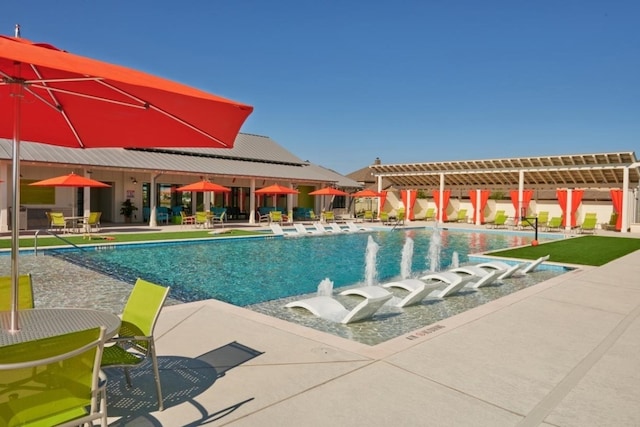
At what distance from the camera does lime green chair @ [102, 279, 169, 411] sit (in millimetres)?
3133

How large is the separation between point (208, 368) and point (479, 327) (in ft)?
10.8

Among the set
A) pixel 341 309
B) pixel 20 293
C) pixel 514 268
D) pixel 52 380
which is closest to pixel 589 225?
pixel 514 268

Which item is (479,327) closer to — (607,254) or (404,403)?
(404,403)

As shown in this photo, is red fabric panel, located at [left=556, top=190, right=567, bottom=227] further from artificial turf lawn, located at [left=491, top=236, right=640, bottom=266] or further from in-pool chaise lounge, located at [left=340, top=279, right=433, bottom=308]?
in-pool chaise lounge, located at [left=340, top=279, right=433, bottom=308]

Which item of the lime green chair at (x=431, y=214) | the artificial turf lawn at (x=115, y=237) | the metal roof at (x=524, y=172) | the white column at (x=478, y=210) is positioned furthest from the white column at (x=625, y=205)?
the artificial turf lawn at (x=115, y=237)

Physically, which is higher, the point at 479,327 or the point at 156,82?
the point at 156,82

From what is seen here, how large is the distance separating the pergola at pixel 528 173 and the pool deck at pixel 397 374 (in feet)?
70.5

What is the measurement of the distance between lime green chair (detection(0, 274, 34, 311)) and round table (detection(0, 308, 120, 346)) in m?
0.20

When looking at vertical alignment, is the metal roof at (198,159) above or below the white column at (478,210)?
above

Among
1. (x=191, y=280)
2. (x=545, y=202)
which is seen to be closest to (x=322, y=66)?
(x=545, y=202)

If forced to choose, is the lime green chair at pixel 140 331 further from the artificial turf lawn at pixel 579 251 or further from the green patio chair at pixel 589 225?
the green patio chair at pixel 589 225

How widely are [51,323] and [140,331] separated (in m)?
0.62

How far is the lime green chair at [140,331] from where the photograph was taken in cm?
313

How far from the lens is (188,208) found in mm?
25000
